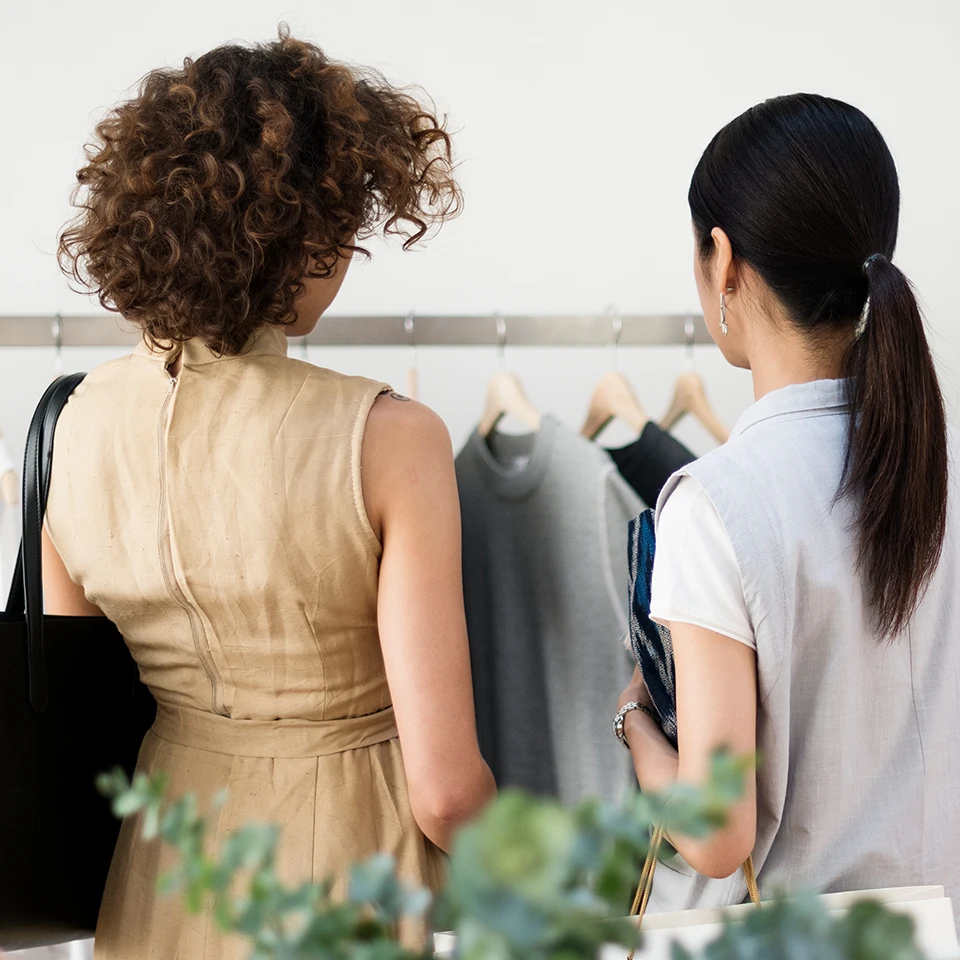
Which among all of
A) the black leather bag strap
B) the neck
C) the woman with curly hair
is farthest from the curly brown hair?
the neck

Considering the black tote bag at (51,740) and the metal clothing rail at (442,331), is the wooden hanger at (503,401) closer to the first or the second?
the metal clothing rail at (442,331)

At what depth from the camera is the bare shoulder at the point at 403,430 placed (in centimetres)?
83

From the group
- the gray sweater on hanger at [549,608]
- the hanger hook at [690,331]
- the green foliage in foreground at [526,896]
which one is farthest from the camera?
the hanger hook at [690,331]

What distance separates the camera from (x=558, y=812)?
9.5 inches

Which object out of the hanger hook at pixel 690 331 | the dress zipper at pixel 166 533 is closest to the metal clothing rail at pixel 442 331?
the hanger hook at pixel 690 331

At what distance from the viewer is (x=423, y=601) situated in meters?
0.83

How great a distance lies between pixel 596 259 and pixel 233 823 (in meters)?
1.21

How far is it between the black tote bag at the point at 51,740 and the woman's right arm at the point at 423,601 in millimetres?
281

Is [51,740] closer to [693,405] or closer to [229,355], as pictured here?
[229,355]

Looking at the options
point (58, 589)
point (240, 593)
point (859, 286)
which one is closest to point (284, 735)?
point (240, 593)

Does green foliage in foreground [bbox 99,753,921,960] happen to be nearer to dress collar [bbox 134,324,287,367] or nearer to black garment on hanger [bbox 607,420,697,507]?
dress collar [bbox 134,324,287,367]

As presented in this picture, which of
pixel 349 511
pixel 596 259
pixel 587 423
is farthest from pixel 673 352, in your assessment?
pixel 349 511

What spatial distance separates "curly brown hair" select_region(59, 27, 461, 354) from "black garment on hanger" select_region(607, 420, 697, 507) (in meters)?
0.48

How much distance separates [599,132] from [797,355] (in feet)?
3.51
